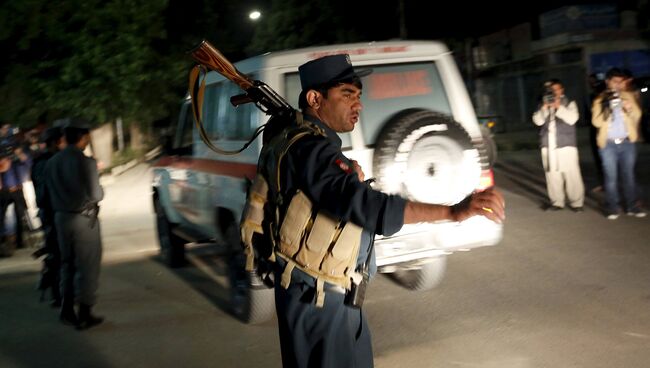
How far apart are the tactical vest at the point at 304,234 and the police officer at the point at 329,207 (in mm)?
11

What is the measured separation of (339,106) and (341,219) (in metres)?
0.47

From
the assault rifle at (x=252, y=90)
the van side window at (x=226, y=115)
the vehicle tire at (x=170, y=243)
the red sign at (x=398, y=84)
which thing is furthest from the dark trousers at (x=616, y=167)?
the assault rifle at (x=252, y=90)

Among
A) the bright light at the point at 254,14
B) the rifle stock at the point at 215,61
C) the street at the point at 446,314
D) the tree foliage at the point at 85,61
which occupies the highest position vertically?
the bright light at the point at 254,14

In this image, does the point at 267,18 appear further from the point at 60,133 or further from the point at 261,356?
the point at 261,356

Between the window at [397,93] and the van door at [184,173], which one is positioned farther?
the van door at [184,173]

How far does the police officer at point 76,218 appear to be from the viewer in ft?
18.0

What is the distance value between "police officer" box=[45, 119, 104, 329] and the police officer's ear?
3.43 metres

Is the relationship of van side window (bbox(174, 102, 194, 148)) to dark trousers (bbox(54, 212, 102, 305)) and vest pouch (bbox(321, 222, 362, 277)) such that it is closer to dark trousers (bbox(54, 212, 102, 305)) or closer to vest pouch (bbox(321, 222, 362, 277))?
dark trousers (bbox(54, 212, 102, 305))

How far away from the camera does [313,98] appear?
8.48ft

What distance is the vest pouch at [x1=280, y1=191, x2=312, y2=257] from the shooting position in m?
2.39

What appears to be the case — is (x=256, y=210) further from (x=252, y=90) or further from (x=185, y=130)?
(x=185, y=130)

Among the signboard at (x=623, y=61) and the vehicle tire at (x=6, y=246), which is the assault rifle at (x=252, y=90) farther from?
the signboard at (x=623, y=61)

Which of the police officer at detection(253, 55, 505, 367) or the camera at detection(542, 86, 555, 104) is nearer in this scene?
the police officer at detection(253, 55, 505, 367)

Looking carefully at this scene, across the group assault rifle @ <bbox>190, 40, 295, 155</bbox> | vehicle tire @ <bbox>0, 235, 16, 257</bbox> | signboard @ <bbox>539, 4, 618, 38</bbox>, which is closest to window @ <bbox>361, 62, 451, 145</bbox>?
assault rifle @ <bbox>190, 40, 295, 155</bbox>
